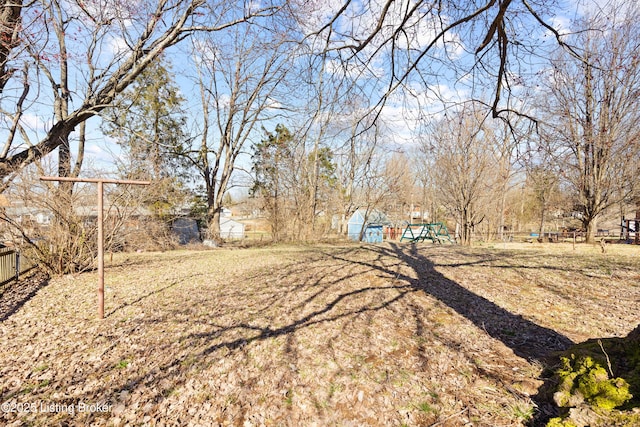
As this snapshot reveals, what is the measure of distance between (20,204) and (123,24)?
4973 mm

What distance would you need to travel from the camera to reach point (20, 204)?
24.4 ft

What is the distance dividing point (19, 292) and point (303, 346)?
6859 mm

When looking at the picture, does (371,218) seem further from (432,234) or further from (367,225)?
(432,234)

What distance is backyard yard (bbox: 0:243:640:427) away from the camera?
2729 mm

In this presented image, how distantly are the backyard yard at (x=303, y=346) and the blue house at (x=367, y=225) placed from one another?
1755 cm

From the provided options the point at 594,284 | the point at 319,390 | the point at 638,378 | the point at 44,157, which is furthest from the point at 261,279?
the point at 594,284

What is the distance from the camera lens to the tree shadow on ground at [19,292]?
5513mm

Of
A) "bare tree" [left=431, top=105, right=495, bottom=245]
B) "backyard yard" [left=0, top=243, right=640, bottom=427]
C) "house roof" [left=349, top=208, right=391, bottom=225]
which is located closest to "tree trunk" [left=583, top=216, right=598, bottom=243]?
"bare tree" [left=431, top=105, right=495, bottom=245]

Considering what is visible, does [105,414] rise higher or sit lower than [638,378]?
lower

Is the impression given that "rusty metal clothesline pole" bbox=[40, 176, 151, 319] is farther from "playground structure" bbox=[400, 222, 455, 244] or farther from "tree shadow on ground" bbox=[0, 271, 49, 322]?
"playground structure" bbox=[400, 222, 455, 244]

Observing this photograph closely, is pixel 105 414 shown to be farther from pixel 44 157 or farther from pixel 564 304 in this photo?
pixel 44 157

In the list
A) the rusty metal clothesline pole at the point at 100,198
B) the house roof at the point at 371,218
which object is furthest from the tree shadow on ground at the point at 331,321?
the house roof at the point at 371,218

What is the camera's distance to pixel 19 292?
263 inches

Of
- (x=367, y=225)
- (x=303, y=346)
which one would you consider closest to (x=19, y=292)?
(x=303, y=346)
